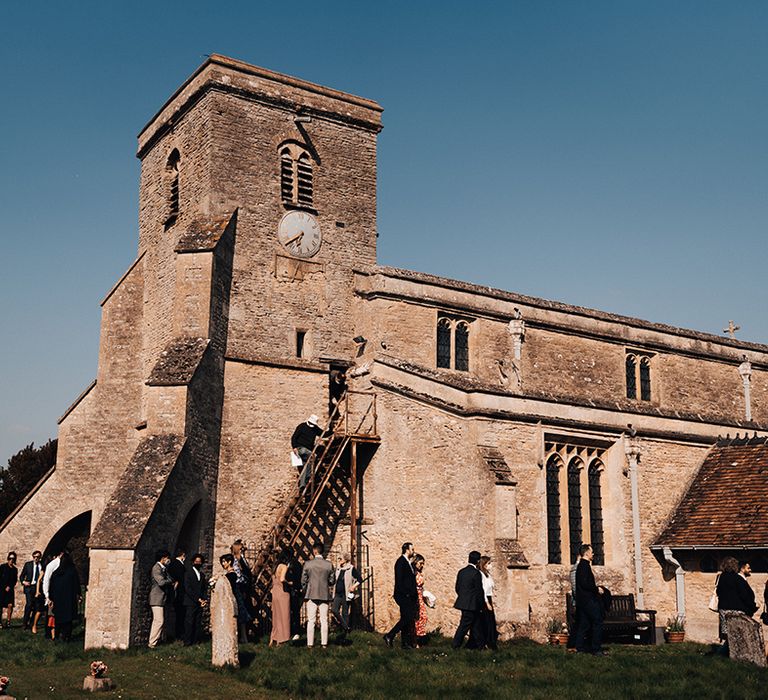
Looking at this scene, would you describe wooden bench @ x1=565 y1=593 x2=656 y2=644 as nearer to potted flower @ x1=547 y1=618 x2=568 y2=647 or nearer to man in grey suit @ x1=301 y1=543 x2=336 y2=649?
potted flower @ x1=547 y1=618 x2=568 y2=647

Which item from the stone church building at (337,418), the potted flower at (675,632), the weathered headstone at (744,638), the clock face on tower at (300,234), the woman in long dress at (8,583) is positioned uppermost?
the clock face on tower at (300,234)

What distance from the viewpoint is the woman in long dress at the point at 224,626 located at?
47.0 feet

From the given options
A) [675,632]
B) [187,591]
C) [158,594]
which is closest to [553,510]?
[675,632]

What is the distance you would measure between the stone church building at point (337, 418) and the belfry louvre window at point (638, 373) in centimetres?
130

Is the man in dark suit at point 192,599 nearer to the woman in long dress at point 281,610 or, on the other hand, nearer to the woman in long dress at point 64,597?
the woman in long dress at point 281,610

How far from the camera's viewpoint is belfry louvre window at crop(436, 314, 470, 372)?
83.4 feet

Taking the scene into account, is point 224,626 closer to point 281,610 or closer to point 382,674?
point 382,674

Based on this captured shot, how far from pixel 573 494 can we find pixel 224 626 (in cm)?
1075

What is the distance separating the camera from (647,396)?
29.0 meters

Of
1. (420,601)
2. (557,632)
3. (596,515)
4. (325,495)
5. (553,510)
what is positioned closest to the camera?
(420,601)

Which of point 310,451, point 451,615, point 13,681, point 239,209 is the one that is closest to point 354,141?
point 239,209

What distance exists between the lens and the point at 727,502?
22188mm

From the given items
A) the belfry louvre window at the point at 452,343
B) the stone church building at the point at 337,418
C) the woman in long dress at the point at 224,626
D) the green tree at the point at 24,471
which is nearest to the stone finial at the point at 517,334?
the stone church building at the point at 337,418

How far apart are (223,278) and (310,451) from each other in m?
4.76
